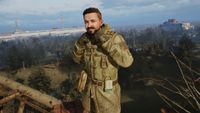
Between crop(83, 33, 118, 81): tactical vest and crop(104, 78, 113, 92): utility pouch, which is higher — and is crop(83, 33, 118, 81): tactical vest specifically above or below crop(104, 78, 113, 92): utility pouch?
above

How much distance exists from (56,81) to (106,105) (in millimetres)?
58514

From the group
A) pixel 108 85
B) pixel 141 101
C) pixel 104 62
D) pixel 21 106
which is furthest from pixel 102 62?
pixel 141 101

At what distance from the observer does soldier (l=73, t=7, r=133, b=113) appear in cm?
380

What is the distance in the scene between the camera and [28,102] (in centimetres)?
412

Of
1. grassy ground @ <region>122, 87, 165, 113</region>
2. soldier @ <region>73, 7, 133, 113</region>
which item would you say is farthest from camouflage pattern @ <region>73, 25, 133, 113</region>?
grassy ground @ <region>122, 87, 165, 113</region>

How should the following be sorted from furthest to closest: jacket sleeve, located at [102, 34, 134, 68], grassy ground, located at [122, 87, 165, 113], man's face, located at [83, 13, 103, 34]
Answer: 1. grassy ground, located at [122, 87, 165, 113]
2. man's face, located at [83, 13, 103, 34]
3. jacket sleeve, located at [102, 34, 134, 68]

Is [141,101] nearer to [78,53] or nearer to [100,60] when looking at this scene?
[78,53]

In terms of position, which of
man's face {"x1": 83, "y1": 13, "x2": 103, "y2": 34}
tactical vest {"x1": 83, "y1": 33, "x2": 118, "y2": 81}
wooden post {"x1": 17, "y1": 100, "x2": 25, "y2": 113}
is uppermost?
man's face {"x1": 83, "y1": 13, "x2": 103, "y2": 34}

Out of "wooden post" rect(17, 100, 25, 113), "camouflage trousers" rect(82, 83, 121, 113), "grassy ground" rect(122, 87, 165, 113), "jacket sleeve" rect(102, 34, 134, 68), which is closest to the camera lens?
"jacket sleeve" rect(102, 34, 134, 68)

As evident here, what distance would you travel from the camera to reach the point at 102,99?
13.5 ft

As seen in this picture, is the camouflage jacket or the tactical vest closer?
the camouflage jacket

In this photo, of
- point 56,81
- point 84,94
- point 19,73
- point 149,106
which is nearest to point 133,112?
point 149,106

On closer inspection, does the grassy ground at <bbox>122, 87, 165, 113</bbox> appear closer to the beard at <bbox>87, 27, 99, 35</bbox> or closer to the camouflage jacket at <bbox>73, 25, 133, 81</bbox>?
the camouflage jacket at <bbox>73, 25, 133, 81</bbox>

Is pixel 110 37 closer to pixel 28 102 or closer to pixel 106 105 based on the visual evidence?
pixel 106 105
